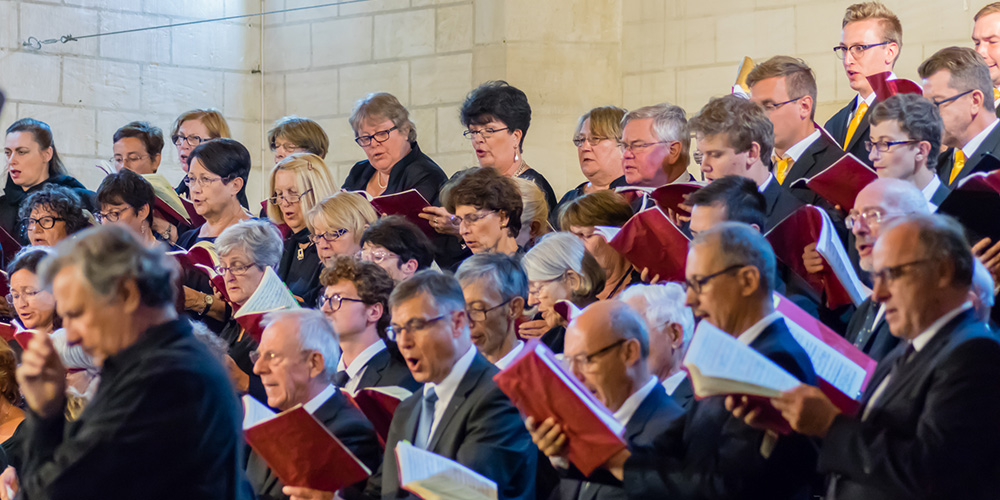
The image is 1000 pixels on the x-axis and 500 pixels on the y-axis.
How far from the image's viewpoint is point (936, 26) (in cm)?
689

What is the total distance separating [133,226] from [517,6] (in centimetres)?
319

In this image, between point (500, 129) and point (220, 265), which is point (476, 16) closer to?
point (500, 129)

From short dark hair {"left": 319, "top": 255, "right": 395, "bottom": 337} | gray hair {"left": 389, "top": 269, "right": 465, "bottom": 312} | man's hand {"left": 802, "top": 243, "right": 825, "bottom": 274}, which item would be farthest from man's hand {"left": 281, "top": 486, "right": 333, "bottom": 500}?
man's hand {"left": 802, "top": 243, "right": 825, "bottom": 274}

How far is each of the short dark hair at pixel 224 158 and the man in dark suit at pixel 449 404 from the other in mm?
2326

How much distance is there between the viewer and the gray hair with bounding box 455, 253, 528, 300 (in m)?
4.03

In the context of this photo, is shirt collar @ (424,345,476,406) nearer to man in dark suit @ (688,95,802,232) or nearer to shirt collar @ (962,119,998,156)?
man in dark suit @ (688,95,802,232)

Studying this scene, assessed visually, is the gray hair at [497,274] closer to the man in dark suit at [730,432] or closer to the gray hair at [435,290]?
the gray hair at [435,290]

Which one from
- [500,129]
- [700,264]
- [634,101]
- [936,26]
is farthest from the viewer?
[634,101]

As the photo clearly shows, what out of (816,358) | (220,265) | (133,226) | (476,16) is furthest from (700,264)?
(476,16)

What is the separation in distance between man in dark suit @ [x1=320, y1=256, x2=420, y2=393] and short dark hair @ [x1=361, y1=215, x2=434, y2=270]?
0.87 feet

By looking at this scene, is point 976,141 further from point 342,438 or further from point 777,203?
point 342,438

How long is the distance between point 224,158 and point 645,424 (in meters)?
3.17

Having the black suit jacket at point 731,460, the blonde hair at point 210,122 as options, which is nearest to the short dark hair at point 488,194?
the black suit jacket at point 731,460

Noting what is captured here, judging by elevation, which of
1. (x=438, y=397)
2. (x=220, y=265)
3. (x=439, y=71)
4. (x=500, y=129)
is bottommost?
(x=438, y=397)
